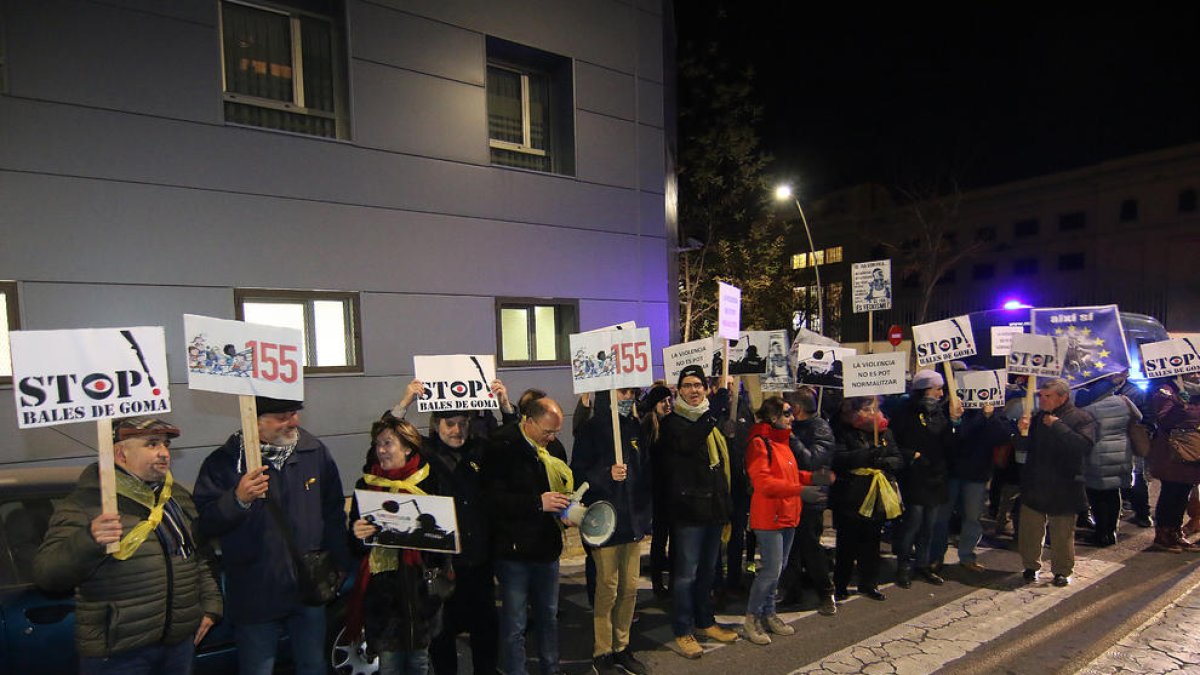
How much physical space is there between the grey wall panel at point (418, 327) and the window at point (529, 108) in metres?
2.23

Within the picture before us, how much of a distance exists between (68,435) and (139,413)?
12.7 ft

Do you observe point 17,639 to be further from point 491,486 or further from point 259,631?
point 491,486

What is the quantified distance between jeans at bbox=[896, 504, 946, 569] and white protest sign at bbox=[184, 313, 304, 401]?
5511 millimetres

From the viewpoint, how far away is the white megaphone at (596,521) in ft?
14.5

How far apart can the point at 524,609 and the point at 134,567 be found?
2.17m

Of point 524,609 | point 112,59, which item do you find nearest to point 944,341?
point 524,609

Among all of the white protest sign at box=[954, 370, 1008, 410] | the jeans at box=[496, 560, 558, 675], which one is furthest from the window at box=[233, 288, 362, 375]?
the white protest sign at box=[954, 370, 1008, 410]

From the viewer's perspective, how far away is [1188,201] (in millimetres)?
32281

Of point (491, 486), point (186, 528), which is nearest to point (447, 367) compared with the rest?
point (491, 486)

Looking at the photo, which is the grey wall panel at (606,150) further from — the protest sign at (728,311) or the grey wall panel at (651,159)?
the protest sign at (728,311)

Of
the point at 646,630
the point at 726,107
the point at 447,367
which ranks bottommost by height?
the point at 646,630

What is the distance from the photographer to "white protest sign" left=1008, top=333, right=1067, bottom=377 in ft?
21.6

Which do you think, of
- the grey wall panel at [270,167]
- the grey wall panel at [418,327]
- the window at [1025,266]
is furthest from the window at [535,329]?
the window at [1025,266]

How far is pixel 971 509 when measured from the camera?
6.66 meters
